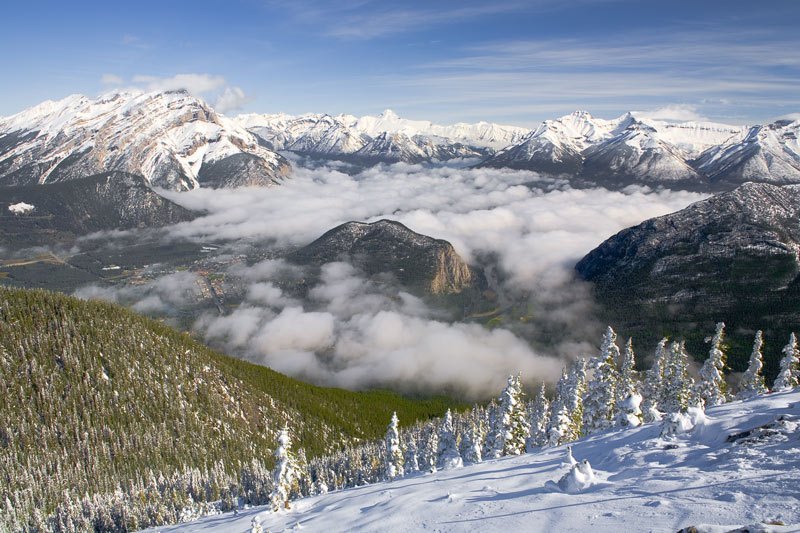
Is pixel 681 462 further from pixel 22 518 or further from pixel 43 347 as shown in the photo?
pixel 43 347

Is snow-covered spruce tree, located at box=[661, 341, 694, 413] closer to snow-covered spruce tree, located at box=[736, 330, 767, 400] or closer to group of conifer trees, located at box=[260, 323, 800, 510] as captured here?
group of conifer trees, located at box=[260, 323, 800, 510]

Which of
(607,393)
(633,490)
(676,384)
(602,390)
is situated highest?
(633,490)

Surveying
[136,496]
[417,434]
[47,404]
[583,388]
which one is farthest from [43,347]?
[583,388]

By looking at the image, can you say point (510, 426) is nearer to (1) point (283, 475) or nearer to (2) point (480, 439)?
(2) point (480, 439)

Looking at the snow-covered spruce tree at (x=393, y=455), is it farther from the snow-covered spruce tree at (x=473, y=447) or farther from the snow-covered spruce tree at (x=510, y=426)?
the snow-covered spruce tree at (x=510, y=426)

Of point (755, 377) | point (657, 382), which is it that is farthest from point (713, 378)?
point (755, 377)

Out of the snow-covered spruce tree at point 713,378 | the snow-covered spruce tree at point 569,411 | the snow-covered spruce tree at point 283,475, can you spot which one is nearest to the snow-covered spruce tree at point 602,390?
the snow-covered spruce tree at point 569,411
